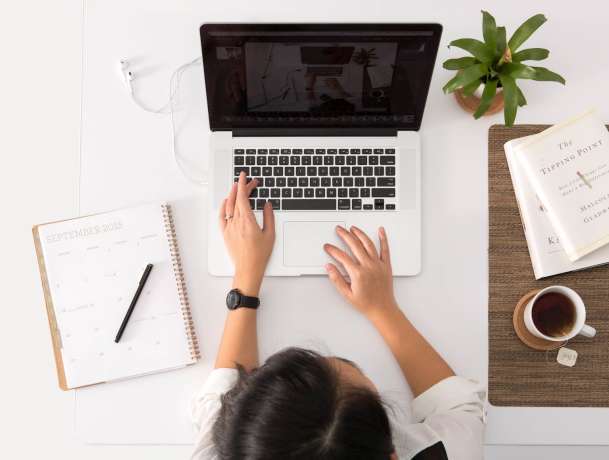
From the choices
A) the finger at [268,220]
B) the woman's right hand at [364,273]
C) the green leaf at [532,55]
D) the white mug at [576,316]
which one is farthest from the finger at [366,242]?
the green leaf at [532,55]

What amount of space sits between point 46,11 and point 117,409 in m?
0.69

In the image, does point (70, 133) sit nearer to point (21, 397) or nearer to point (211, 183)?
point (211, 183)

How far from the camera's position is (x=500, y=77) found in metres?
0.80

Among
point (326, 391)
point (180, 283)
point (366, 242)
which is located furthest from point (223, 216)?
point (326, 391)

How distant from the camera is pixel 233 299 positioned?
2.79 feet

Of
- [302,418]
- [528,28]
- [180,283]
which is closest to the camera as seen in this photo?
[302,418]

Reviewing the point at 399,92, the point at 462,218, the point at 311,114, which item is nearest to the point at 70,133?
the point at 311,114

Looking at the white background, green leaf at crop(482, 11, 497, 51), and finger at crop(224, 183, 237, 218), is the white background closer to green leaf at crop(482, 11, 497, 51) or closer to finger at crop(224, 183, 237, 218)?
green leaf at crop(482, 11, 497, 51)

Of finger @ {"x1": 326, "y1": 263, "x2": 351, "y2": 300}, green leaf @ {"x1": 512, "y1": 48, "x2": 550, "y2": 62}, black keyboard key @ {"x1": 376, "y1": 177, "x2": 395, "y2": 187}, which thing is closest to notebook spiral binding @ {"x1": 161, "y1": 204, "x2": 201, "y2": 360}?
finger @ {"x1": 326, "y1": 263, "x2": 351, "y2": 300}

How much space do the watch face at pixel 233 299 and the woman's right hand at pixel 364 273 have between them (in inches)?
5.9

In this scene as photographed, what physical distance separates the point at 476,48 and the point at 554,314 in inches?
16.2

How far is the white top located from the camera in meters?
0.78

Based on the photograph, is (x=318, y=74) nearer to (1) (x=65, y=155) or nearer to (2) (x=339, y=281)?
(2) (x=339, y=281)

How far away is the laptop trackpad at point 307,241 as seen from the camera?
881mm
